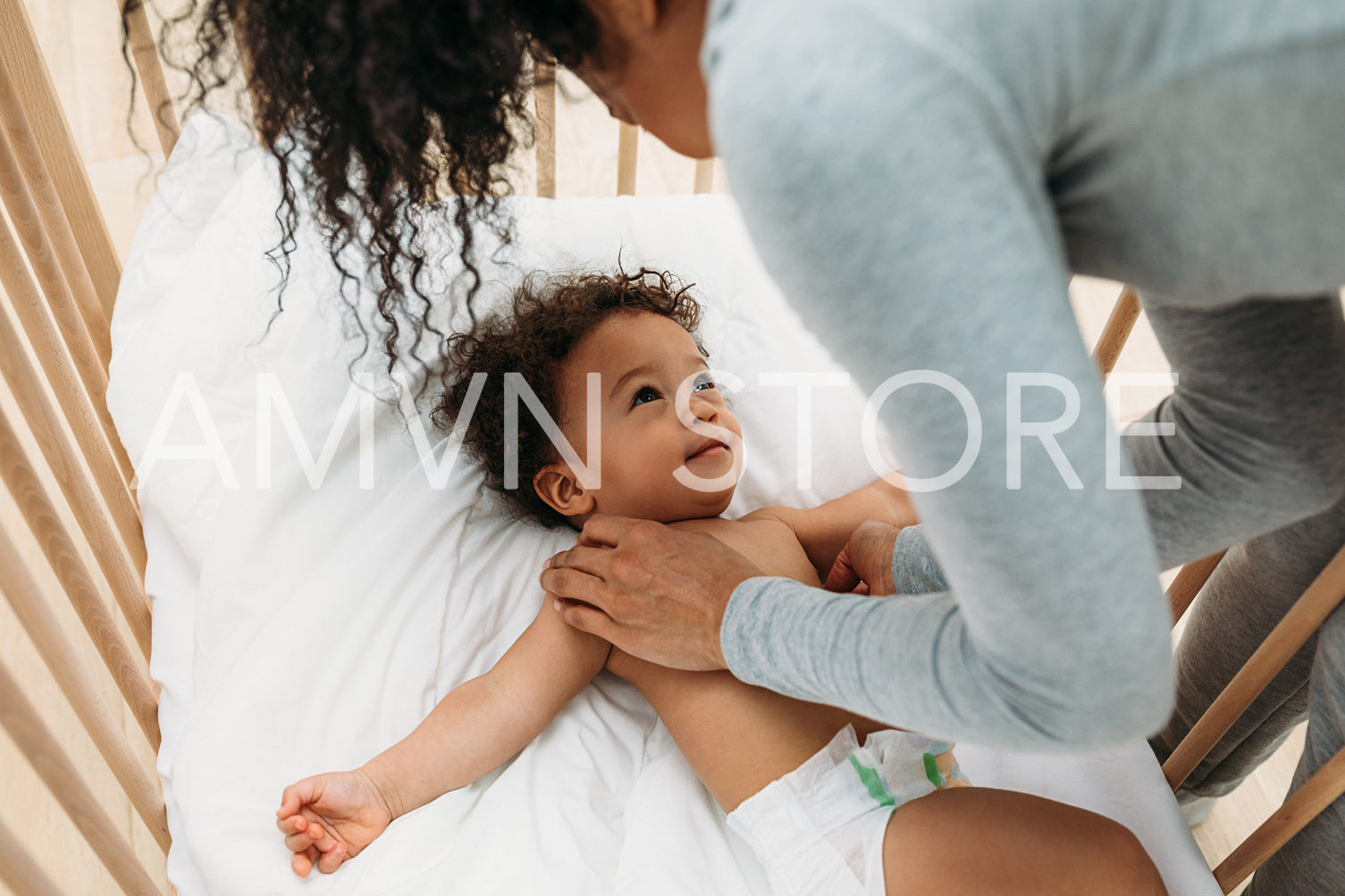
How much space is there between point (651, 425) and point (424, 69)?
580 mm

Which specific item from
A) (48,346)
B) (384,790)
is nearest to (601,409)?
(384,790)

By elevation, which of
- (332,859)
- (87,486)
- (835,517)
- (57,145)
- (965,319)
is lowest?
(332,859)

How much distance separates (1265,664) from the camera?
Result: 750 mm

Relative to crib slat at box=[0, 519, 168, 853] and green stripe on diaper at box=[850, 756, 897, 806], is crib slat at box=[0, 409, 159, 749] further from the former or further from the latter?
green stripe on diaper at box=[850, 756, 897, 806]

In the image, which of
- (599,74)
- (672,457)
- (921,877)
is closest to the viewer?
(599,74)

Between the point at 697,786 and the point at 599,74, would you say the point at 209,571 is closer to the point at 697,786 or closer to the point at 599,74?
the point at 697,786

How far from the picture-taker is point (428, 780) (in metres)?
0.85

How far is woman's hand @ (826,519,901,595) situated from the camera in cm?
94

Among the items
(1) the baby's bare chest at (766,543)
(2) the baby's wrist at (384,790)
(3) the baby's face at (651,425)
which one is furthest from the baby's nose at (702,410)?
(2) the baby's wrist at (384,790)

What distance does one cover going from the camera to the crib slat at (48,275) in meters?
0.92

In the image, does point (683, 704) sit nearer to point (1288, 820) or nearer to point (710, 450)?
point (710, 450)

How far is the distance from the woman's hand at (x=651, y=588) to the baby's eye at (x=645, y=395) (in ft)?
0.58

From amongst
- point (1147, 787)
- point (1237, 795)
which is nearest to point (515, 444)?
point (1147, 787)

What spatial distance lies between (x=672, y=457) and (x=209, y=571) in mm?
480
